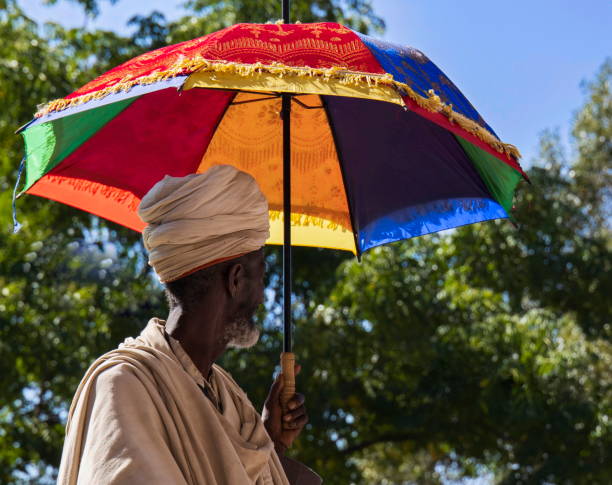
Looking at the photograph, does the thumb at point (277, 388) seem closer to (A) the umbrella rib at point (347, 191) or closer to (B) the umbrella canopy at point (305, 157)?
(A) the umbrella rib at point (347, 191)

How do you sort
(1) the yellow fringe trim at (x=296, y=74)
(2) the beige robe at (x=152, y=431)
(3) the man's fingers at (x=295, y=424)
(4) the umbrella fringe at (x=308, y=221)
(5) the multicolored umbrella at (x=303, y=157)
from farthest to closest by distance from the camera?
(4) the umbrella fringe at (x=308, y=221)
(5) the multicolored umbrella at (x=303, y=157)
(3) the man's fingers at (x=295, y=424)
(1) the yellow fringe trim at (x=296, y=74)
(2) the beige robe at (x=152, y=431)

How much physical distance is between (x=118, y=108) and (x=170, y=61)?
32.3 inches

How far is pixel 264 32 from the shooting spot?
3088 millimetres

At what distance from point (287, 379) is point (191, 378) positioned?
1.88 ft

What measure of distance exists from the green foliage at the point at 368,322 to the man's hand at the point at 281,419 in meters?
6.93

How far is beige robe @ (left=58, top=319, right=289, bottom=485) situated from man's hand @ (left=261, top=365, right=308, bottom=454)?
0.34 metres

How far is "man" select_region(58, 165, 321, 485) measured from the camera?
96.3 inches

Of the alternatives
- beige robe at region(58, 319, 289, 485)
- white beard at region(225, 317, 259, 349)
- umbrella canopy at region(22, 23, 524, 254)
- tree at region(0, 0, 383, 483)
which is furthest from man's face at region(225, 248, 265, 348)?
tree at region(0, 0, 383, 483)

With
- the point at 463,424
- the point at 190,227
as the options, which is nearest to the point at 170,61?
the point at 190,227

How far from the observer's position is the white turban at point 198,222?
112 inches

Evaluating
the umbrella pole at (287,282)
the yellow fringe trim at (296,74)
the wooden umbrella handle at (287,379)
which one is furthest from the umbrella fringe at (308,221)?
the yellow fringe trim at (296,74)

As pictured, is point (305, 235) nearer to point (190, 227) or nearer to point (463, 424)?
point (190, 227)

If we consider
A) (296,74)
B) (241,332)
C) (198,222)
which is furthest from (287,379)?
(296,74)

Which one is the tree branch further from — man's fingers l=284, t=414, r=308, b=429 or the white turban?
the white turban
